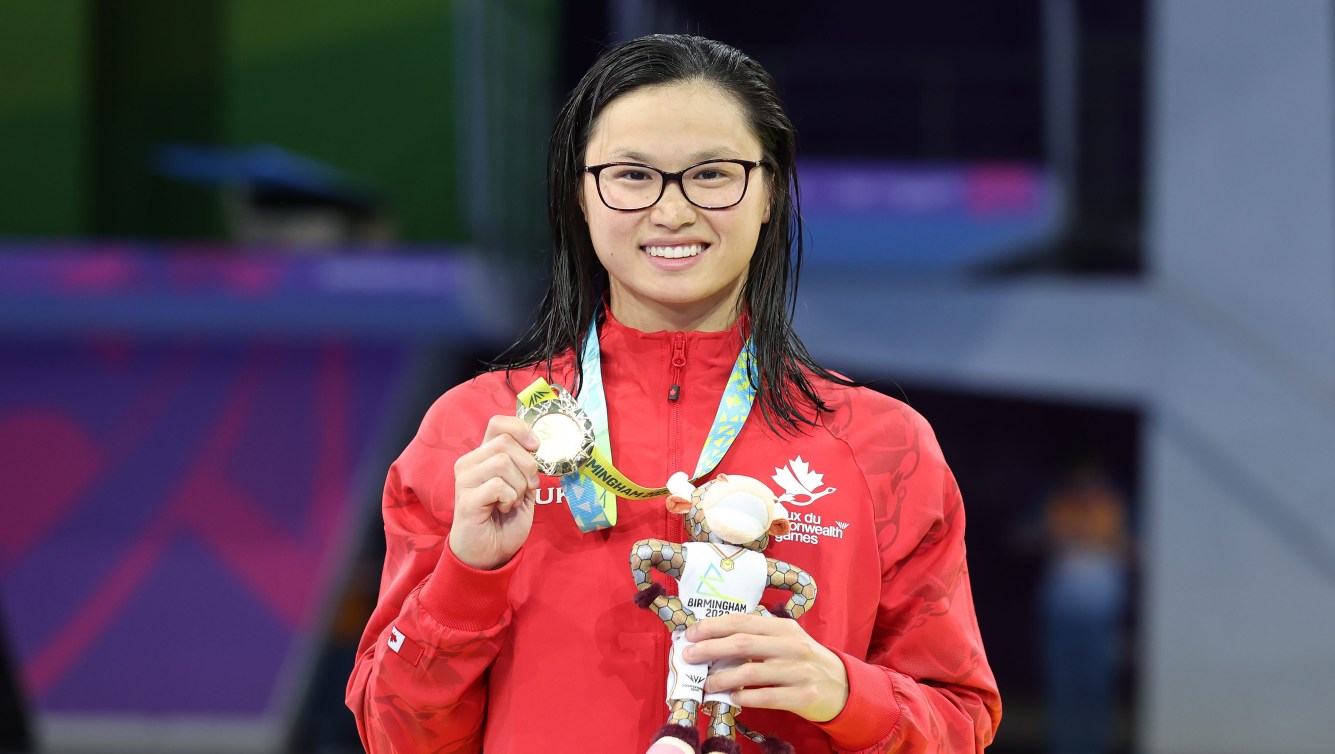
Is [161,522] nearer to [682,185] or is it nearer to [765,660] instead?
[682,185]

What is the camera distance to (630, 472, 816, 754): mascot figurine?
1.30 meters

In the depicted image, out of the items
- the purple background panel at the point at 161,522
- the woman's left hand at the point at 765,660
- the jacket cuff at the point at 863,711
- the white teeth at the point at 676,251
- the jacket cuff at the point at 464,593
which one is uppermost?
the white teeth at the point at 676,251

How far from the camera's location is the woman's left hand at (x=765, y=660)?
124 centimetres

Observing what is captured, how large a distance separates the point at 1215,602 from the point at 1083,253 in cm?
207

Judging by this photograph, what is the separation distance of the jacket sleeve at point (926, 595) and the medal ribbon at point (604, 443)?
0.47 feet

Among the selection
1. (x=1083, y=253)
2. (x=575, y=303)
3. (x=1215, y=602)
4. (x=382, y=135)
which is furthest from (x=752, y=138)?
(x=1083, y=253)

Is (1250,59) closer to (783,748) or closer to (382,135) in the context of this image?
(382,135)

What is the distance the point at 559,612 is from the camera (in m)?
1.39

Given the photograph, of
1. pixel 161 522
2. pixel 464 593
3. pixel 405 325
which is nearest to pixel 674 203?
pixel 464 593

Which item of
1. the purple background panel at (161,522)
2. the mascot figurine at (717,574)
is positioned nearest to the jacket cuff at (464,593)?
the mascot figurine at (717,574)

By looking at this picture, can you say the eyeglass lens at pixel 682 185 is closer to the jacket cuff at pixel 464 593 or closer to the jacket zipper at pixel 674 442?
the jacket zipper at pixel 674 442

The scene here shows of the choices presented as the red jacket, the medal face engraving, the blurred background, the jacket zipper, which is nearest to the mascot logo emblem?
the red jacket

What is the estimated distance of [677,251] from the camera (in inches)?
55.8

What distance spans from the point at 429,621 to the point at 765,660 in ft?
1.04
